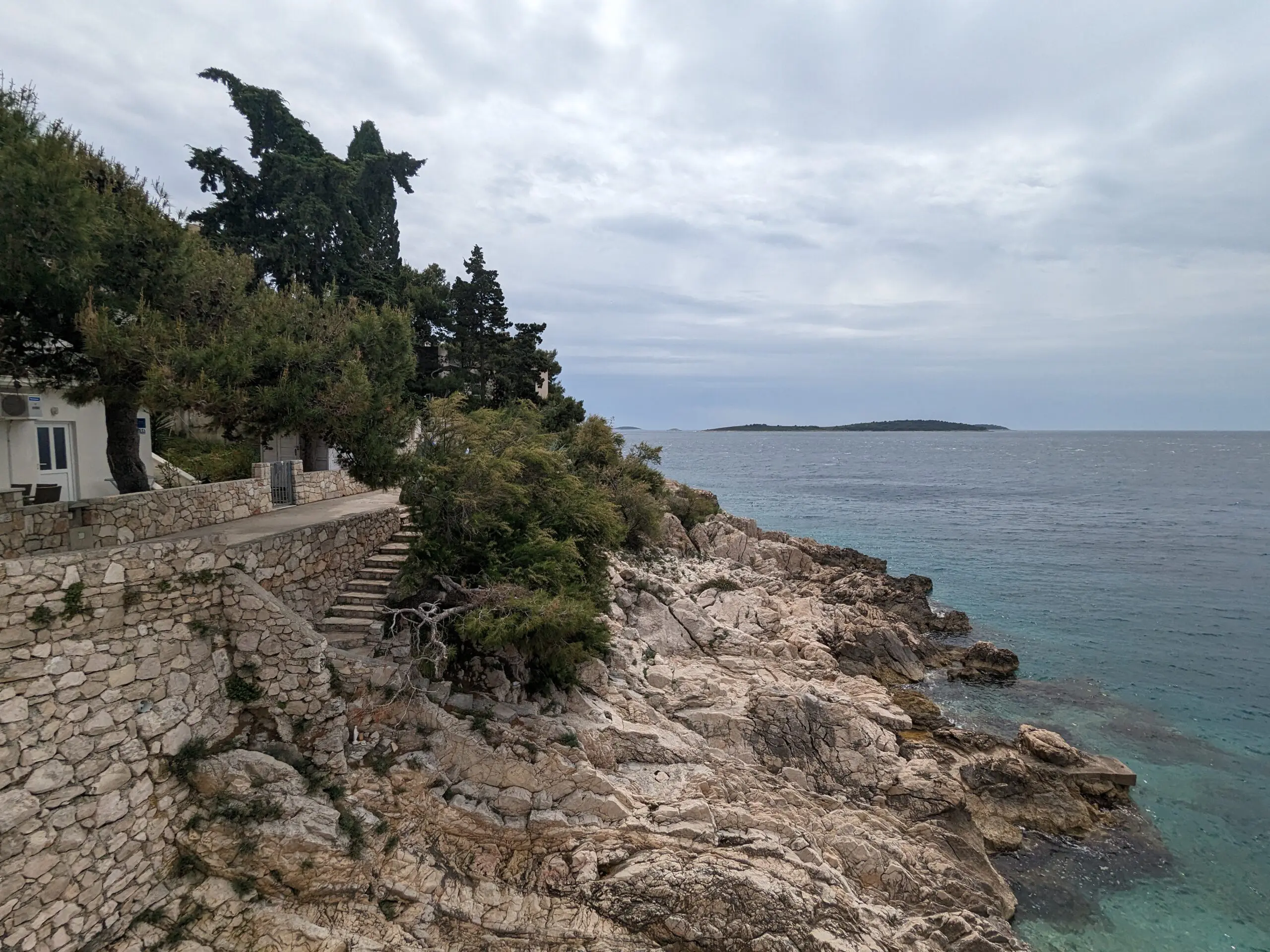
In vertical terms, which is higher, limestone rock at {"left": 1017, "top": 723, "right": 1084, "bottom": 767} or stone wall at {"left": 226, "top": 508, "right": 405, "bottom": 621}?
stone wall at {"left": 226, "top": 508, "right": 405, "bottom": 621}

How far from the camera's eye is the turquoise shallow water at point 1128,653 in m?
12.8

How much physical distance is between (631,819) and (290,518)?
10.6m

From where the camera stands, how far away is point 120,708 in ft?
29.2

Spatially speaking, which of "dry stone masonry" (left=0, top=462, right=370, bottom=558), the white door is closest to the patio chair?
the white door

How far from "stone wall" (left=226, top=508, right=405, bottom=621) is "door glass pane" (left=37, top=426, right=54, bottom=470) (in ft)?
31.3

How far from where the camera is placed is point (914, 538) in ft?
159

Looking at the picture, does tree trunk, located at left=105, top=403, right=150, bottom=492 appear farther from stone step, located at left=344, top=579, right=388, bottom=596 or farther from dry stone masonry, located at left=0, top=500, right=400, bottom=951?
dry stone masonry, located at left=0, top=500, right=400, bottom=951

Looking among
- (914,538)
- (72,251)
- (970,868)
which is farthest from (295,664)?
(914,538)

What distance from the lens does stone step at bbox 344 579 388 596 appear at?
13.6 metres

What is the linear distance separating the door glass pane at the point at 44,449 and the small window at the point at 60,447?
10cm

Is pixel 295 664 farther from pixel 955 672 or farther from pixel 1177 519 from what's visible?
pixel 1177 519

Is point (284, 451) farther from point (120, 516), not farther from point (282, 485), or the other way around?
point (120, 516)

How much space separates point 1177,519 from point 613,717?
64.3 m

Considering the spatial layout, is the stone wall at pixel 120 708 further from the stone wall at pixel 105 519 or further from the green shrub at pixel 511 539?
the stone wall at pixel 105 519
